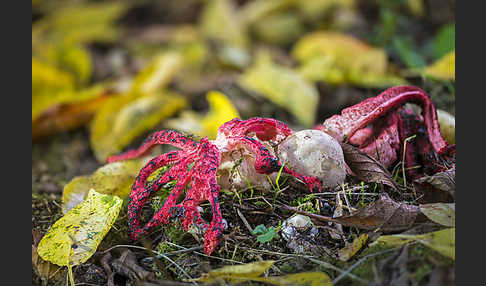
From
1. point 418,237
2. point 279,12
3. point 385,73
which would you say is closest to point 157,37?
point 279,12

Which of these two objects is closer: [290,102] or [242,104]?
[290,102]

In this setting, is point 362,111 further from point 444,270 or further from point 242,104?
point 242,104

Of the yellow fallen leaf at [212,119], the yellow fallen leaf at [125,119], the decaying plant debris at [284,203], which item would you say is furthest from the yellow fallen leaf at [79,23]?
the decaying plant debris at [284,203]

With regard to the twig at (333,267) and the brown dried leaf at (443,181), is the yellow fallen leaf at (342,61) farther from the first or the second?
the twig at (333,267)

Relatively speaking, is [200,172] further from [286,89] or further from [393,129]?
[286,89]

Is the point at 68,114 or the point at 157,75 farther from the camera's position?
the point at 157,75

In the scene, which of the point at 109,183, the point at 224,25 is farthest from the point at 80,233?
the point at 224,25
